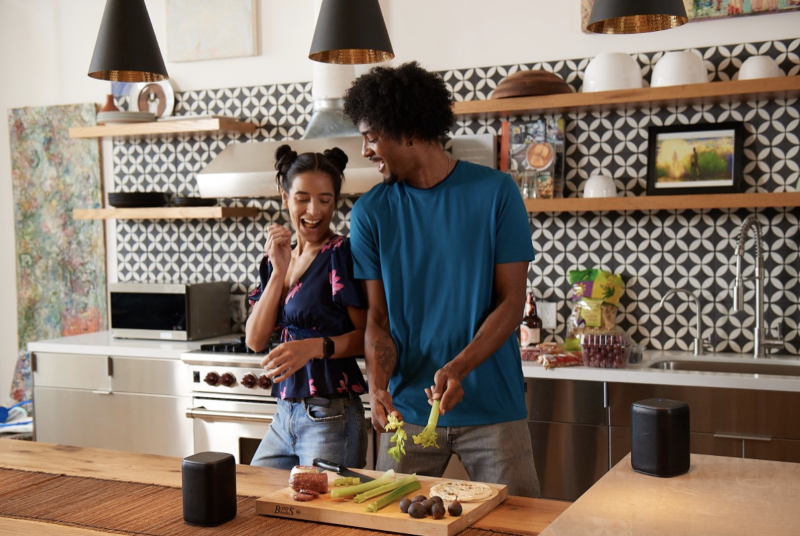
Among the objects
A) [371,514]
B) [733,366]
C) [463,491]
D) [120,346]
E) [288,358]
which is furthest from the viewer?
[120,346]

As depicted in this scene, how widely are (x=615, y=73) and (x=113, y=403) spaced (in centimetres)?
278

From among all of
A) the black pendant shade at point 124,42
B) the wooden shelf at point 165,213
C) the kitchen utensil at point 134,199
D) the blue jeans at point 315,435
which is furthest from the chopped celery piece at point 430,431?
the kitchen utensil at point 134,199

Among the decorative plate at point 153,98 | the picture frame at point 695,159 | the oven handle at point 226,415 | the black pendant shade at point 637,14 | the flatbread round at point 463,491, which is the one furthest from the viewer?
the decorative plate at point 153,98

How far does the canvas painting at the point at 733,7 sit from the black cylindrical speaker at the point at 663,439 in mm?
2329

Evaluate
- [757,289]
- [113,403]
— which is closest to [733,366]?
[757,289]

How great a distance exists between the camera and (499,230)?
2113mm

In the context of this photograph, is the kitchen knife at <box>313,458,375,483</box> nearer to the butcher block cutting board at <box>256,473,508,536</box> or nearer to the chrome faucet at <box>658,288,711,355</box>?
the butcher block cutting board at <box>256,473,508,536</box>

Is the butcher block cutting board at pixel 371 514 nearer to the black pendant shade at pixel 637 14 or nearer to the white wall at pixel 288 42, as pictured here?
the black pendant shade at pixel 637 14

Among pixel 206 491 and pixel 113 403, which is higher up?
pixel 206 491

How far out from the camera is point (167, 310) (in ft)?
13.6

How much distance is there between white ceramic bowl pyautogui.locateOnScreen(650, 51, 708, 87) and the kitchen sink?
1165mm

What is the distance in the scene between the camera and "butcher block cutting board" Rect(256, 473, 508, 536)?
4.87 ft

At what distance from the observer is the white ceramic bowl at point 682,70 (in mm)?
3439

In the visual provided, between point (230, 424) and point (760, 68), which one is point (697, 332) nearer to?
point (760, 68)
